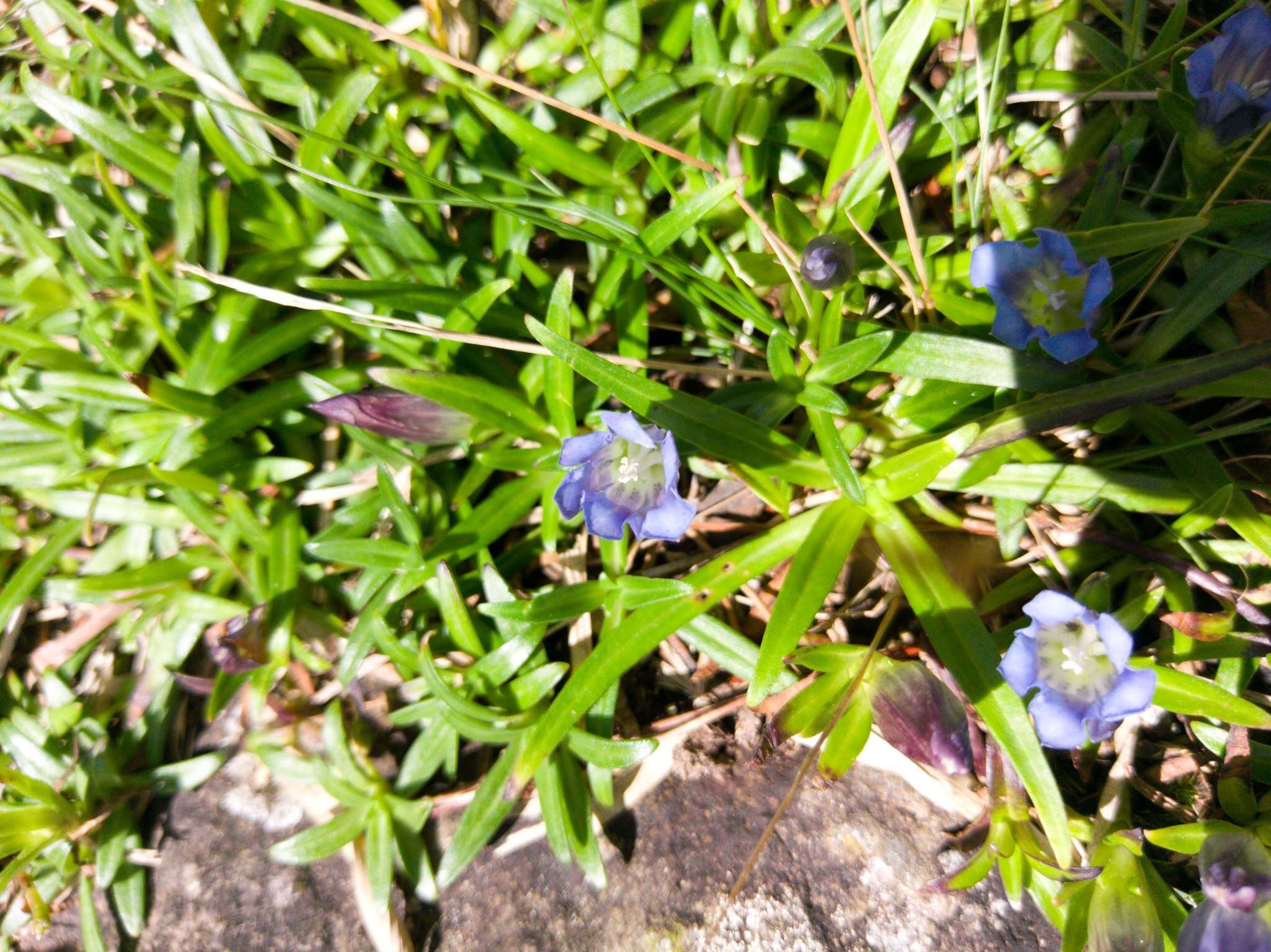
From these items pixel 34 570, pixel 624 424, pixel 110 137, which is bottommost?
pixel 34 570

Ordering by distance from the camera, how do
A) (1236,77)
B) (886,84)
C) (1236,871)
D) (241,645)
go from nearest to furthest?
(1236,871) → (1236,77) → (886,84) → (241,645)

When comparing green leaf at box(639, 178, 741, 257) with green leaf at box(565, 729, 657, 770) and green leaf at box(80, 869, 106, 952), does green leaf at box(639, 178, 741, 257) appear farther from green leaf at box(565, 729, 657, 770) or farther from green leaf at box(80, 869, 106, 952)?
green leaf at box(80, 869, 106, 952)

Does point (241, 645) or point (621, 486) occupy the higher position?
point (621, 486)

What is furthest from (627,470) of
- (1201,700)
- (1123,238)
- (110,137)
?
(110,137)

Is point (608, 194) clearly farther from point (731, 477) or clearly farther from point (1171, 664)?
point (1171, 664)

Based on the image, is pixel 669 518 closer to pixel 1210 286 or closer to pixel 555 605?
pixel 555 605

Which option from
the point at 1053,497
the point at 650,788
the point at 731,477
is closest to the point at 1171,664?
the point at 1053,497

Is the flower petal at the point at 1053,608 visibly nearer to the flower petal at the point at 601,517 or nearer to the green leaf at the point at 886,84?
the flower petal at the point at 601,517
